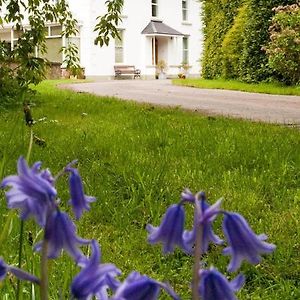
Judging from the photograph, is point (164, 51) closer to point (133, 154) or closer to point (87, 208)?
point (133, 154)

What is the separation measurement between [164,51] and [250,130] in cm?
3270

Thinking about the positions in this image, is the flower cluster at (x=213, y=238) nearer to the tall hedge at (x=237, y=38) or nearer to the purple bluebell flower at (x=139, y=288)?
the purple bluebell flower at (x=139, y=288)

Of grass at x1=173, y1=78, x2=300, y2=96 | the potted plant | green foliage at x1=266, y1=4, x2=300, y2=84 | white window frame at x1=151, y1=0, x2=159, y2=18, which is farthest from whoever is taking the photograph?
white window frame at x1=151, y1=0, x2=159, y2=18

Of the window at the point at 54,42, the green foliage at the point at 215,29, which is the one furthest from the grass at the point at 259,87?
the window at the point at 54,42

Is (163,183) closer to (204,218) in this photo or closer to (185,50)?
(204,218)

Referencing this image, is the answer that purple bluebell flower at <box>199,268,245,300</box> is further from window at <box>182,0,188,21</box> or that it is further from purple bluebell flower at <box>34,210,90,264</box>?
window at <box>182,0,188,21</box>

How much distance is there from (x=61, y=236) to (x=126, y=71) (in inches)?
1386

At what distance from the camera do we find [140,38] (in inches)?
1481

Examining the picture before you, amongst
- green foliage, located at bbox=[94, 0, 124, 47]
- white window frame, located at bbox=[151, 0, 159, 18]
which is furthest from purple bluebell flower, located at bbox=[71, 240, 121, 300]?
white window frame, located at bbox=[151, 0, 159, 18]

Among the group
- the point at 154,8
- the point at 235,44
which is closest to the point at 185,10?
the point at 154,8

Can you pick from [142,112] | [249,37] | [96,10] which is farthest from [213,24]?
[142,112]

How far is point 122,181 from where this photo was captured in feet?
14.8

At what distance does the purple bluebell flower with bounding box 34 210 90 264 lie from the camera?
73cm

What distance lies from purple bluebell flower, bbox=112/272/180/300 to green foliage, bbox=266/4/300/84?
16667 mm
